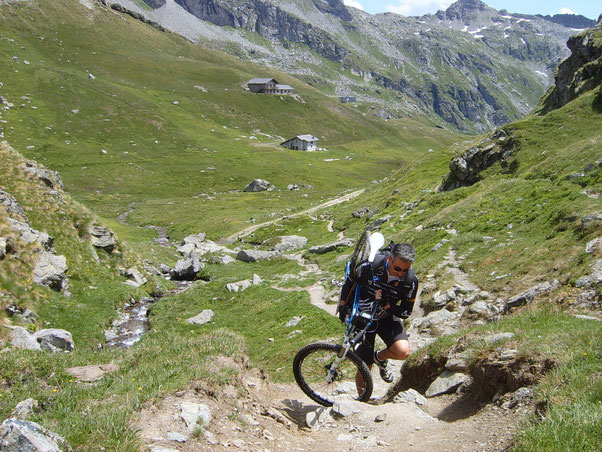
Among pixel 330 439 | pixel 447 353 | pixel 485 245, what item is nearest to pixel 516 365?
pixel 447 353

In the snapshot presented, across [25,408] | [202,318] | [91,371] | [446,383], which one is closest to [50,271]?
[202,318]

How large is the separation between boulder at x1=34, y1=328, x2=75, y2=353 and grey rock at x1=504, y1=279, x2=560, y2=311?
61.6 ft

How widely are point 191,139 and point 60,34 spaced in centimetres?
10547

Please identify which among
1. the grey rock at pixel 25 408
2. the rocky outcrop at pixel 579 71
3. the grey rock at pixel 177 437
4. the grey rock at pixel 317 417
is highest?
the rocky outcrop at pixel 579 71

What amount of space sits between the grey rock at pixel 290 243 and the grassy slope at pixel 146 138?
48.0ft

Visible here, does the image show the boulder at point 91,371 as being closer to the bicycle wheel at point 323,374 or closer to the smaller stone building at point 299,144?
the bicycle wheel at point 323,374

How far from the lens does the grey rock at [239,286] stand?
31.9 metres

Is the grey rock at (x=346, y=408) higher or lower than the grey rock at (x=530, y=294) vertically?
lower

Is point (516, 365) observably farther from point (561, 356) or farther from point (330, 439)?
point (330, 439)

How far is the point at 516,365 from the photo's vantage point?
28.2ft

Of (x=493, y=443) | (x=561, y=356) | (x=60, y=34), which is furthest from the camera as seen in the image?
(x=60, y=34)

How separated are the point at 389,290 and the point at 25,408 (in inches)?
300

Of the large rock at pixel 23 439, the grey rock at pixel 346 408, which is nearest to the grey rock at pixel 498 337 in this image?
the grey rock at pixel 346 408

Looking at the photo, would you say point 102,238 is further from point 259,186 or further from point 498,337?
point 259,186
